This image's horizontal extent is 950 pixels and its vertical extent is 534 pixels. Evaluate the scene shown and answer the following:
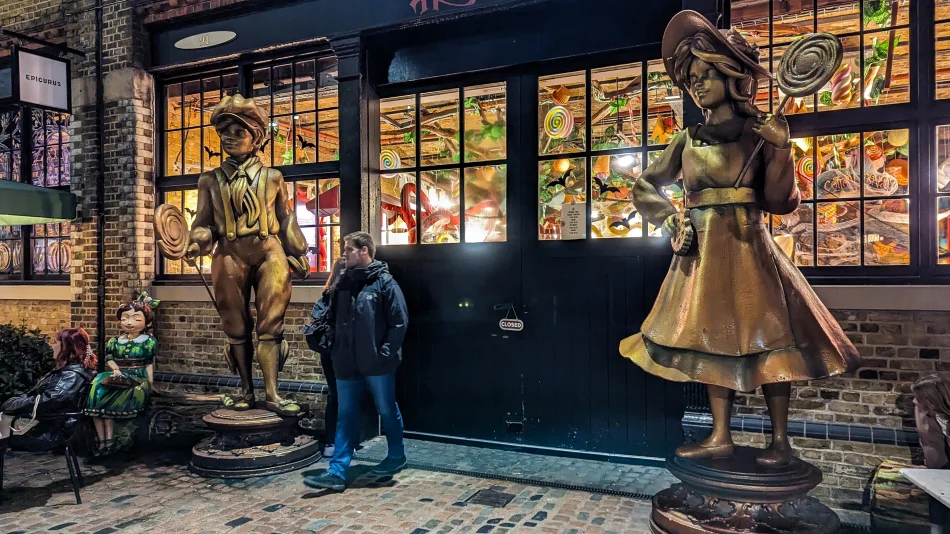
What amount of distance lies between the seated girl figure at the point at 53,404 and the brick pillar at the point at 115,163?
2.54 meters

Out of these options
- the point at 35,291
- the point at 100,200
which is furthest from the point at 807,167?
the point at 35,291

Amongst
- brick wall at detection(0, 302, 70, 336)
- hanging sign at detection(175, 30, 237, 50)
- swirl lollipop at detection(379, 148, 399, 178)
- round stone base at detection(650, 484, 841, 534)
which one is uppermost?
hanging sign at detection(175, 30, 237, 50)

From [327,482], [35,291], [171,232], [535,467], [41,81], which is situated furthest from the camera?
[35,291]

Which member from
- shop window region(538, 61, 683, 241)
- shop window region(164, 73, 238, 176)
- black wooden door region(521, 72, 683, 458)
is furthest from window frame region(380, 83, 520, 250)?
shop window region(164, 73, 238, 176)

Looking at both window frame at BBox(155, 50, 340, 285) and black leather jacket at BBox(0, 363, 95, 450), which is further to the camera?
window frame at BBox(155, 50, 340, 285)

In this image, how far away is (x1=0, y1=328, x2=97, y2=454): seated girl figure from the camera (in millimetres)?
4605

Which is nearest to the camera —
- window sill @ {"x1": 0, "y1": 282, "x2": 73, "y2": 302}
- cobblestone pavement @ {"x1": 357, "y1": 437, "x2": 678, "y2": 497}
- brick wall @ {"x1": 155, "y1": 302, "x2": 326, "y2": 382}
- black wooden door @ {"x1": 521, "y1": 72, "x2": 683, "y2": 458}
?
cobblestone pavement @ {"x1": 357, "y1": 437, "x2": 678, "y2": 497}

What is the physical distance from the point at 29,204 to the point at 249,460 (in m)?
3.56

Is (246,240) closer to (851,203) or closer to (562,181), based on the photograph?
(562,181)

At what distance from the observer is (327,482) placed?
4734 mm

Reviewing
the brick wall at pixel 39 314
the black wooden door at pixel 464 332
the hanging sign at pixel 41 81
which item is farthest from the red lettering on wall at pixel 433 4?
the brick wall at pixel 39 314

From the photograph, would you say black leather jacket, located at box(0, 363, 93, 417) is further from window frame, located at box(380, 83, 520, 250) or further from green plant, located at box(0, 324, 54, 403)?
window frame, located at box(380, 83, 520, 250)

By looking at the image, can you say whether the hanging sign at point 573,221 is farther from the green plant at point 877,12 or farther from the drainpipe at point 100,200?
the drainpipe at point 100,200

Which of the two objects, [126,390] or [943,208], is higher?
[943,208]
